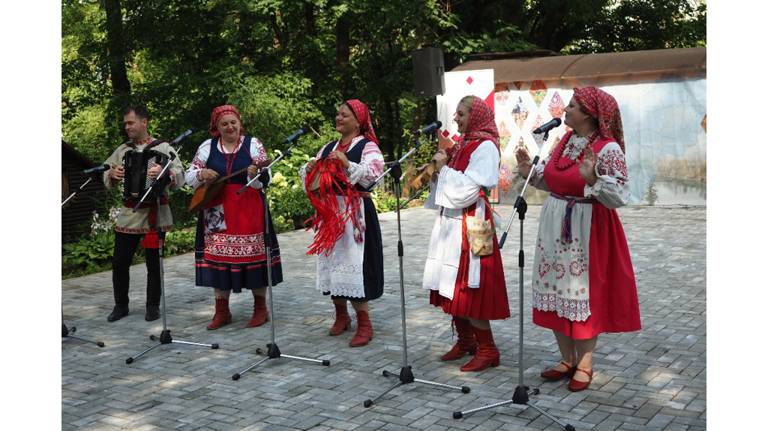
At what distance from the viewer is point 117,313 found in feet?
23.8

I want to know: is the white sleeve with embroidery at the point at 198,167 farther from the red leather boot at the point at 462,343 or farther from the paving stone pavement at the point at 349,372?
the red leather boot at the point at 462,343

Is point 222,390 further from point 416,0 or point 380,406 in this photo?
point 416,0

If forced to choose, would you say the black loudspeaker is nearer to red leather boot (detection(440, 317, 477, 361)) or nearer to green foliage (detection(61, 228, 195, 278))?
green foliage (detection(61, 228, 195, 278))

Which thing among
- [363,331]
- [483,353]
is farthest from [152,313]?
[483,353]

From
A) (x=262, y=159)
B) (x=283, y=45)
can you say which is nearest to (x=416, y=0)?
(x=283, y=45)

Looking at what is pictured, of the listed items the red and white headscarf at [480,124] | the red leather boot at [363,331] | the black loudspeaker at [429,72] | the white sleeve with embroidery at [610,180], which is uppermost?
the black loudspeaker at [429,72]

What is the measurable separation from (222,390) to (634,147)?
10.2m

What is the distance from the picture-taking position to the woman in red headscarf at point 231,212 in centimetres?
648

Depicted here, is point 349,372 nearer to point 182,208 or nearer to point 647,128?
point 647,128

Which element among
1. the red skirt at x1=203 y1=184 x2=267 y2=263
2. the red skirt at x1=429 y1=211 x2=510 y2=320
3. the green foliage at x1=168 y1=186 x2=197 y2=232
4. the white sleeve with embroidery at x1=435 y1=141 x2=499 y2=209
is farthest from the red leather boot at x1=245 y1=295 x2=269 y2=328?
the green foliage at x1=168 y1=186 x2=197 y2=232

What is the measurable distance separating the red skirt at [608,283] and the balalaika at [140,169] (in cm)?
363

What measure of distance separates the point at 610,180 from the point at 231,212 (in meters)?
3.10

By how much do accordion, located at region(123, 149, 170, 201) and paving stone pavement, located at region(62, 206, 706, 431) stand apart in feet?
3.69

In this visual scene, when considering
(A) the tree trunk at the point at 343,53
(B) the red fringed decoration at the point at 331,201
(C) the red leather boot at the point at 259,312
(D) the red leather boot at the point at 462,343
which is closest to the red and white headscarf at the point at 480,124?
(B) the red fringed decoration at the point at 331,201
